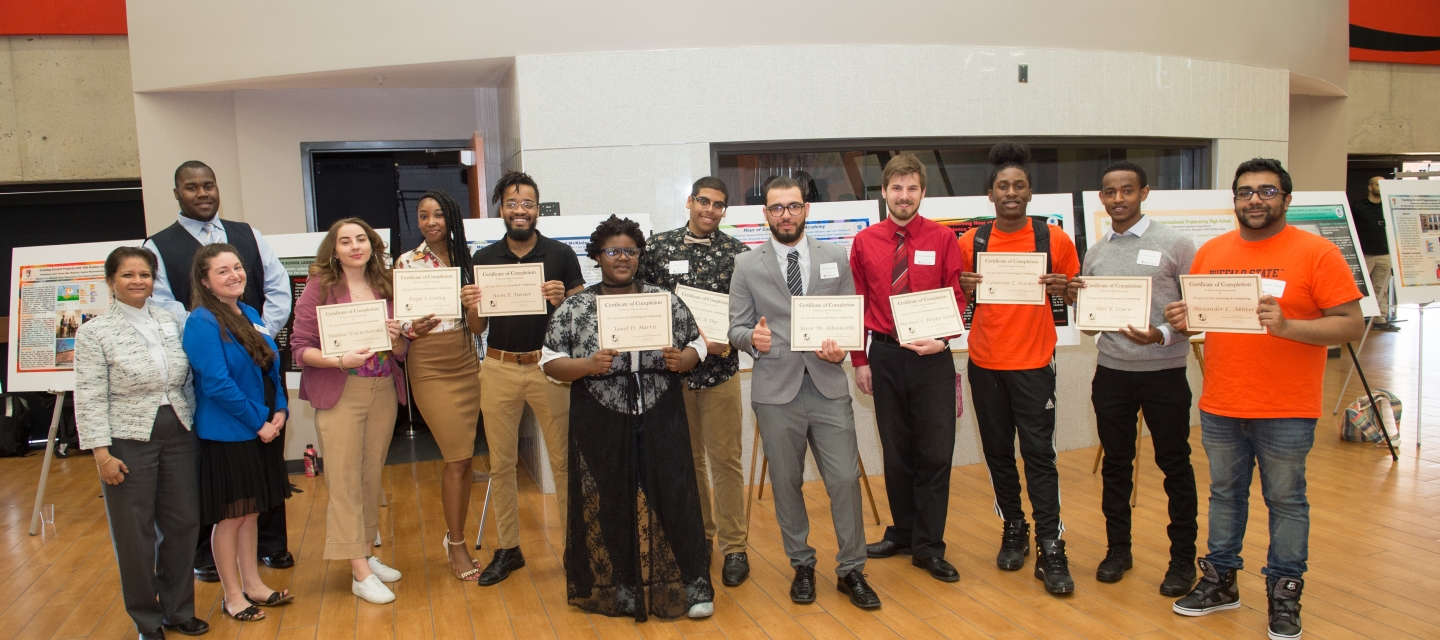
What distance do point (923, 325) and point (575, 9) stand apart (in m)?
3.28

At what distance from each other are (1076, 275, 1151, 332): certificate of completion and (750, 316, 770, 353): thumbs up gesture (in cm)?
130

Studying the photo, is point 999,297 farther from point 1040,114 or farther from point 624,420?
point 1040,114

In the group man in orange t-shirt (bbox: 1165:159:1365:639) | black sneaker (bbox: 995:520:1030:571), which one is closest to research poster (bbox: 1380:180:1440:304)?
man in orange t-shirt (bbox: 1165:159:1365:639)

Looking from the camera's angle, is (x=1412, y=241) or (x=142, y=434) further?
(x=1412, y=241)

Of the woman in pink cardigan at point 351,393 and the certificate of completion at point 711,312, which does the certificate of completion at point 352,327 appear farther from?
the certificate of completion at point 711,312

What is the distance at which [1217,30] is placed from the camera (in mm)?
6559

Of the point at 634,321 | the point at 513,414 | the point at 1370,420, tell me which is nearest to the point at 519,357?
the point at 513,414

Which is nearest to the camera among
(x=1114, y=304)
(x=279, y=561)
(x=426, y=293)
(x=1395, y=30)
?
(x=1114, y=304)

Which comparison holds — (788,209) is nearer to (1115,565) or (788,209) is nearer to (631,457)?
(631,457)

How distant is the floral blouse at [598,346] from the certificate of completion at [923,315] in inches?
32.9

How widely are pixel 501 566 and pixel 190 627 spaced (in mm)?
1281

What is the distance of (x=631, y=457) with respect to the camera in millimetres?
3510

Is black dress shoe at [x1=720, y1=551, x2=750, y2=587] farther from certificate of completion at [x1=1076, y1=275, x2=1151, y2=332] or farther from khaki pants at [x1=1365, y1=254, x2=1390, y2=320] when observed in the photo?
khaki pants at [x1=1365, y1=254, x2=1390, y2=320]

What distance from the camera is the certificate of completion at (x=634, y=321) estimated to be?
334 centimetres
